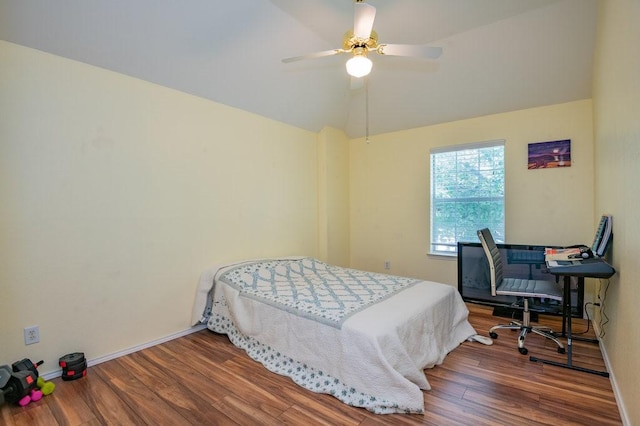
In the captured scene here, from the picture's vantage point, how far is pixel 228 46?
2773 millimetres

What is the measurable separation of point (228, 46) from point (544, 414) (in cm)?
349

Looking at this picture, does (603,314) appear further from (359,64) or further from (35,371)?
(35,371)

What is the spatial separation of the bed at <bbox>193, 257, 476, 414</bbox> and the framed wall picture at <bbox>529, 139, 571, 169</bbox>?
6.01 feet

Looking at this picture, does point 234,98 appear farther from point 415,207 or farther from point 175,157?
point 415,207

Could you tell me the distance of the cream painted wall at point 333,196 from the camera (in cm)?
444

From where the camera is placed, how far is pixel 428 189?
4113 mm

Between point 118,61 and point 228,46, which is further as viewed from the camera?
point 228,46

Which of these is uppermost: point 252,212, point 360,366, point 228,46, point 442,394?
point 228,46

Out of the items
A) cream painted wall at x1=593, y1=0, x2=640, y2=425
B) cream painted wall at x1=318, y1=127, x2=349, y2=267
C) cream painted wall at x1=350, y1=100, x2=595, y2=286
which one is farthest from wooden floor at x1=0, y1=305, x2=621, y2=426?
cream painted wall at x1=318, y1=127, x2=349, y2=267

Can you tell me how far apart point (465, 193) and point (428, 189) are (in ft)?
1.47

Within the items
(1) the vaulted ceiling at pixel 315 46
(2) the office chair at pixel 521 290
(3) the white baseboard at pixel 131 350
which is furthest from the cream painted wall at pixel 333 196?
(2) the office chair at pixel 521 290

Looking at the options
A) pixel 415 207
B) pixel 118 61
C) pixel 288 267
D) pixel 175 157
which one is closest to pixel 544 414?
pixel 288 267

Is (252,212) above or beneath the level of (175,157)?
beneath

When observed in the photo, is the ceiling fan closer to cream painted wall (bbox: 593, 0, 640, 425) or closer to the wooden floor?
cream painted wall (bbox: 593, 0, 640, 425)
